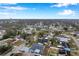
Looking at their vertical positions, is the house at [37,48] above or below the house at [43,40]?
below

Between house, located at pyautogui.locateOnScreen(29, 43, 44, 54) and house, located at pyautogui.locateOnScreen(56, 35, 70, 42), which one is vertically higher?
house, located at pyautogui.locateOnScreen(56, 35, 70, 42)

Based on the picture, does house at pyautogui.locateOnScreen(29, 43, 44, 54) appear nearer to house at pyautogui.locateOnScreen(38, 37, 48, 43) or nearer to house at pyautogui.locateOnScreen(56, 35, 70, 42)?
house at pyautogui.locateOnScreen(38, 37, 48, 43)

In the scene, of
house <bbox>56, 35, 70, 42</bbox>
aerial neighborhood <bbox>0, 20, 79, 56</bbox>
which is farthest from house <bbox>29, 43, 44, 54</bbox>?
house <bbox>56, 35, 70, 42</bbox>

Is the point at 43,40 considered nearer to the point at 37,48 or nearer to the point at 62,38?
the point at 37,48

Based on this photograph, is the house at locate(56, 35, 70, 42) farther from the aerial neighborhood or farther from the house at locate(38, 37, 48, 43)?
the house at locate(38, 37, 48, 43)

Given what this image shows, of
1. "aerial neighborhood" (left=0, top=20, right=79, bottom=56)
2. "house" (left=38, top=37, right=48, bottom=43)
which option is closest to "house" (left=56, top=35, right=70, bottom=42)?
"aerial neighborhood" (left=0, top=20, right=79, bottom=56)

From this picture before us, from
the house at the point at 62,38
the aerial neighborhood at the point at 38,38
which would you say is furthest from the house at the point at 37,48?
the house at the point at 62,38

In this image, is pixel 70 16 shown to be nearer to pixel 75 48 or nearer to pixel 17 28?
pixel 75 48

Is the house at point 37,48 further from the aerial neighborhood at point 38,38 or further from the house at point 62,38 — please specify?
the house at point 62,38

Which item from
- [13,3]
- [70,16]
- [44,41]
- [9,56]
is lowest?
[9,56]

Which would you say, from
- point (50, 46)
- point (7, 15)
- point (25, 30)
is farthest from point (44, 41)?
point (7, 15)

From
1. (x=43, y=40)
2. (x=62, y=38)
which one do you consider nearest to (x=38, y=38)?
(x=43, y=40)
